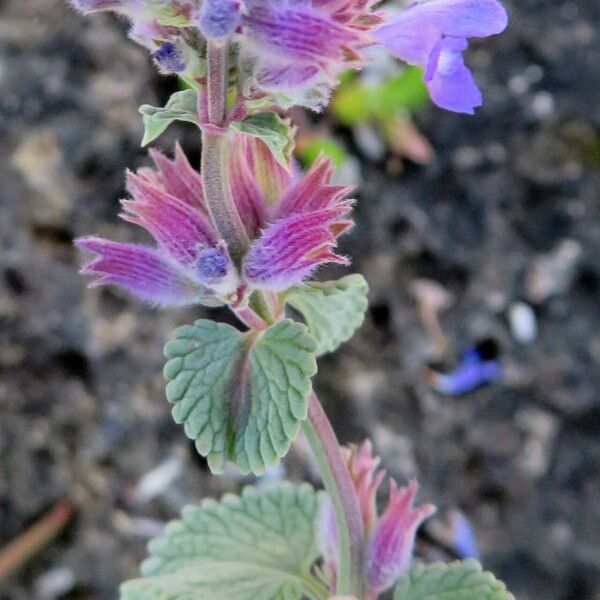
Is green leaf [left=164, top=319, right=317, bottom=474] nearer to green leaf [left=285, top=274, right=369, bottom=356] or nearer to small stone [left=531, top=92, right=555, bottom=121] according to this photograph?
green leaf [left=285, top=274, right=369, bottom=356]

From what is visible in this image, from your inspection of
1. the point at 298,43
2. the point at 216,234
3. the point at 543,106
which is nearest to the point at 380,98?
the point at 543,106

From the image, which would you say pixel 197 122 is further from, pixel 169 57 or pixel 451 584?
pixel 451 584

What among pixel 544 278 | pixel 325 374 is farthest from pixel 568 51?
pixel 325 374

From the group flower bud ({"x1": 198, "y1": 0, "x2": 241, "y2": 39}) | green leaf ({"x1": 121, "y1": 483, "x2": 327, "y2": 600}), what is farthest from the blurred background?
flower bud ({"x1": 198, "y1": 0, "x2": 241, "y2": 39})

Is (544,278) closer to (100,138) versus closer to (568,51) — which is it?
(568,51)

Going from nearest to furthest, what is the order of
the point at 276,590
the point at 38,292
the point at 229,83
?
the point at 229,83 < the point at 276,590 < the point at 38,292

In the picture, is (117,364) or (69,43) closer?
(117,364)
